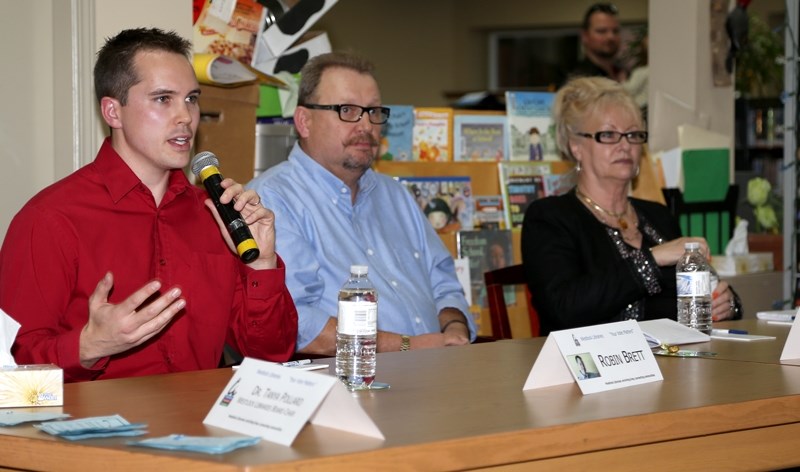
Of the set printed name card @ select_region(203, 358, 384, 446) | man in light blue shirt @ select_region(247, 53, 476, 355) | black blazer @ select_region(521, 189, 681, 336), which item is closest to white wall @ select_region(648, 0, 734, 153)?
black blazer @ select_region(521, 189, 681, 336)

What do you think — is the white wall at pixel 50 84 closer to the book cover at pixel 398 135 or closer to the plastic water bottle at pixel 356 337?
the book cover at pixel 398 135

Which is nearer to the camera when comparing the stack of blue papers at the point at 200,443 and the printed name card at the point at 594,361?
the stack of blue papers at the point at 200,443

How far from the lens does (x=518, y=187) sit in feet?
14.8

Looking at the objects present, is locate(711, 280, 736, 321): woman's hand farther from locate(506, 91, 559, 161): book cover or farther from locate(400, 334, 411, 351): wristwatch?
locate(506, 91, 559, 161): book cover

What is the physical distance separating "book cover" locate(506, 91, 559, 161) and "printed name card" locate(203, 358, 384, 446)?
10.1 ft

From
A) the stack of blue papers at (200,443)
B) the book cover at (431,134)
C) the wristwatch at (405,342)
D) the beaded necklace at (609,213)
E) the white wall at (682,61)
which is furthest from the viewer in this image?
the white wall at (682,61)

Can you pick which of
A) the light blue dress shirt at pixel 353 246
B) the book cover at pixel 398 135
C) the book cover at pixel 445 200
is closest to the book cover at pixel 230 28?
the light blue dress shirt at pixel 353 246

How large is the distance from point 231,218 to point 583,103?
1.74 metres

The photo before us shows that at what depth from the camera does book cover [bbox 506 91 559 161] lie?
4.57m

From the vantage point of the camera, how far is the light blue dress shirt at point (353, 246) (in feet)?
10.1

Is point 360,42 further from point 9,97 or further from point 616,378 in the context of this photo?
point 616,378

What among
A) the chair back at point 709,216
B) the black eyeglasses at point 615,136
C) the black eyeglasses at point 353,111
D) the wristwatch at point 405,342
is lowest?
the wristwatch at point 405,342

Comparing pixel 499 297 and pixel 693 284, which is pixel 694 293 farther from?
pixel 499 297

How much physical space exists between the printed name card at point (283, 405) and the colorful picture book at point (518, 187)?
A: 9.66 ft
